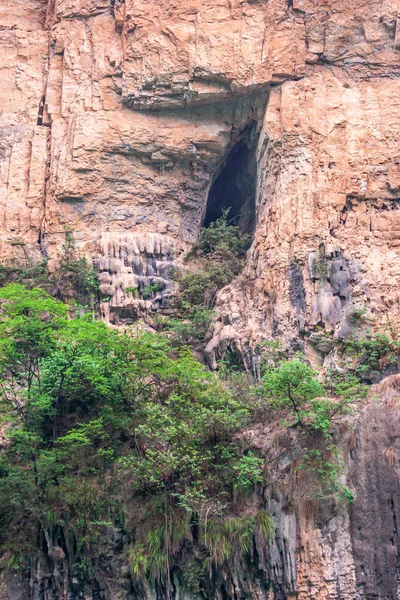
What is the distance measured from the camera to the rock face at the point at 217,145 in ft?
73.5

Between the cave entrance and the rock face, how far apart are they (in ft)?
0.44

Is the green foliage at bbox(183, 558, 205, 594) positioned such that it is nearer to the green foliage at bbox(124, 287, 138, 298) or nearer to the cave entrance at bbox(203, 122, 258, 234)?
the green foliage at bbox(124, 287, 138, 298)

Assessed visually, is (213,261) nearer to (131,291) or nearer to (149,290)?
(149,290)

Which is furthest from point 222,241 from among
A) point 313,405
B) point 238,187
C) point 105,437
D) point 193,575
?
point 193,575

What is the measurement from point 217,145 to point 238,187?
227 centimetres

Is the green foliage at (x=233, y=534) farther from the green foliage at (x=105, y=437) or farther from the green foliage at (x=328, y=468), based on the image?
the green foliage at (x=328, y=468)

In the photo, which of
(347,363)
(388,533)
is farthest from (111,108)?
(388,533)

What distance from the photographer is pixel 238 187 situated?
2744 centimetres

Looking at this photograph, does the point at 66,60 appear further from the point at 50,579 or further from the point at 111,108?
the point at 50,579

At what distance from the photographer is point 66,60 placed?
85.3 feet

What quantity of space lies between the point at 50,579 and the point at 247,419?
4.61 metres

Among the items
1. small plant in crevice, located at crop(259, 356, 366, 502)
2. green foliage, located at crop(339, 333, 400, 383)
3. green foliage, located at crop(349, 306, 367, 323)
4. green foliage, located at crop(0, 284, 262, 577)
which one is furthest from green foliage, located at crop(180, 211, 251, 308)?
small plant in crevice, located at crop(259, 356, 366, 502)

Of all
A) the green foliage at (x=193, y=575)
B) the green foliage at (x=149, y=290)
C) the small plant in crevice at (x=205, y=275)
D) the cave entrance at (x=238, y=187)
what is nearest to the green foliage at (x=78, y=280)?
the green foliage at (x=149, y=290)

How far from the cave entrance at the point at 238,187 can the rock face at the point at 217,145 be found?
0.44ft
